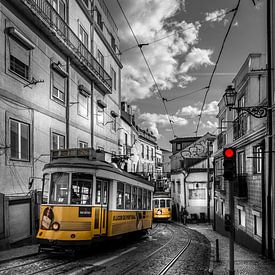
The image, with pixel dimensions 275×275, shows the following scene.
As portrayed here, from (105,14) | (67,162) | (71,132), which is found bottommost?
(67,162)

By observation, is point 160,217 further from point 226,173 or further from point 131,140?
point 226,173

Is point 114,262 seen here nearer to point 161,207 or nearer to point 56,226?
point 56,226

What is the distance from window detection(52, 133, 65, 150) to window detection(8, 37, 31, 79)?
150 inches

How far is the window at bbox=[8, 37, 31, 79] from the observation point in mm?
14852

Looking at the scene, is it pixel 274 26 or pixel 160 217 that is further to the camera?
pixel 160 217

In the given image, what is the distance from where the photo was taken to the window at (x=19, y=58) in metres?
14.9

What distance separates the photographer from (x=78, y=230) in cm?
1151

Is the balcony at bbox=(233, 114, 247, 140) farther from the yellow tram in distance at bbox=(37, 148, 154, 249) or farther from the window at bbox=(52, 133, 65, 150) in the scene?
the window at bbox=(52, 133, 65, 150)

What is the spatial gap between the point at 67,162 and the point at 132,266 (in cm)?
370

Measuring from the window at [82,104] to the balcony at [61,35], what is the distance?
4.62 ft

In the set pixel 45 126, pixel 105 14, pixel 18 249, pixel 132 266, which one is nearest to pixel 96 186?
pixel 132 266

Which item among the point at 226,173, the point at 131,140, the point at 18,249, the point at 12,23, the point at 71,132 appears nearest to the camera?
the point at 226,173

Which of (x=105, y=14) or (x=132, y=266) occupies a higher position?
(x=105, y=14)

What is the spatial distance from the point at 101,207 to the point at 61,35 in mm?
10025
